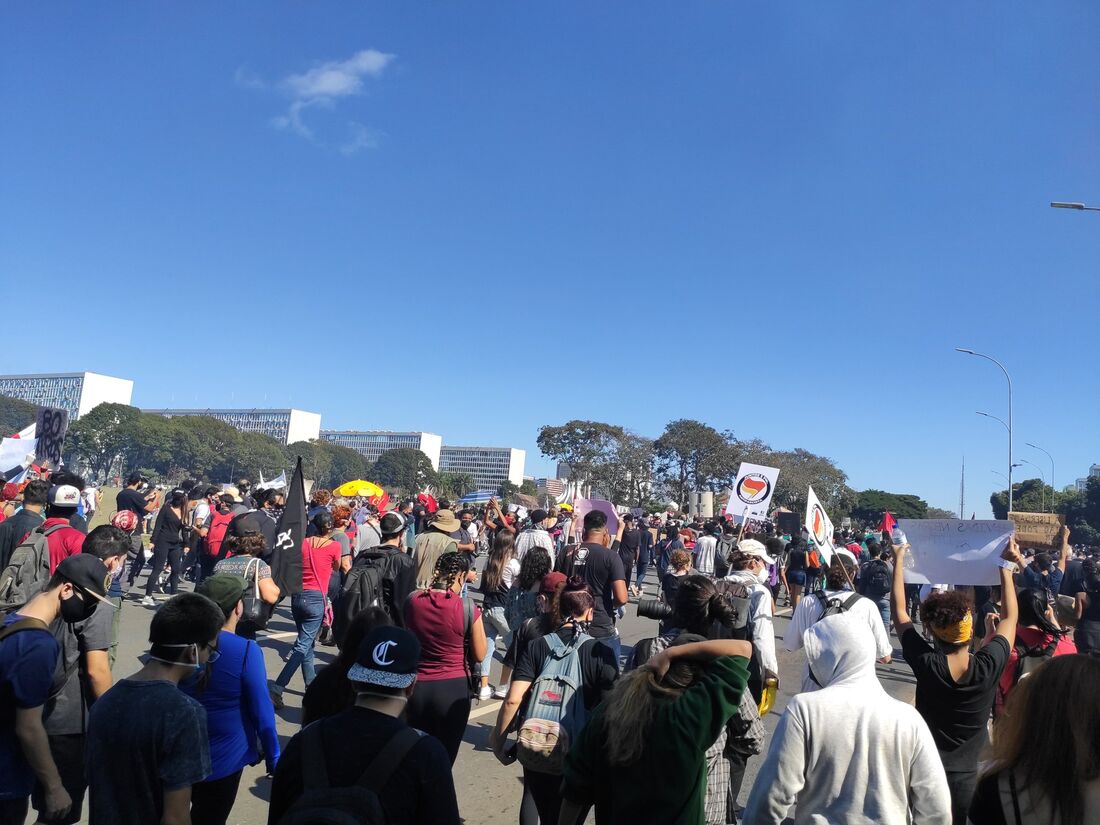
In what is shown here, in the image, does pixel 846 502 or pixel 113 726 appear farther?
pixel 846 502

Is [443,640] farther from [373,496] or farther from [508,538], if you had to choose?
[373,496]

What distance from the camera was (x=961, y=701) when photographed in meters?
3.55

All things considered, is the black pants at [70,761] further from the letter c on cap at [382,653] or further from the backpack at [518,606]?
the backpack at [518,606]

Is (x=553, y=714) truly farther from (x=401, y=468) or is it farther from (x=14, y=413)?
(x=14, y=413)

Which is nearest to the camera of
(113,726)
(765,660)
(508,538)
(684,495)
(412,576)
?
(113,726)

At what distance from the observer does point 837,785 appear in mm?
2627

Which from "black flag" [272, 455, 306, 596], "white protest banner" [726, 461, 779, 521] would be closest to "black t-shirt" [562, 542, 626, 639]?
"black flag" [272, 455, 306, 596]

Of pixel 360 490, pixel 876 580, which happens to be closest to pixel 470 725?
pixel 876 580

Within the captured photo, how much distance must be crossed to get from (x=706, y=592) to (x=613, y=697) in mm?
1056

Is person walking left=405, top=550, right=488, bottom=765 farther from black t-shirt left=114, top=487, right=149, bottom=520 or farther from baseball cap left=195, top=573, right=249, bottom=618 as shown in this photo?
black t-shirt left=114, top=487, right=149, bottom=520

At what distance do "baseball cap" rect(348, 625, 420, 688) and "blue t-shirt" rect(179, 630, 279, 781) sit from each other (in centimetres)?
122

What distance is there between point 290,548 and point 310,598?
0.58m

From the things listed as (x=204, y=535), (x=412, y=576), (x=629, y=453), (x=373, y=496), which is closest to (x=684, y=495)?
(x=629, y=453)

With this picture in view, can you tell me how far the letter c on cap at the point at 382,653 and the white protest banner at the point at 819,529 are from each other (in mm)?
5875
